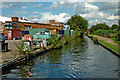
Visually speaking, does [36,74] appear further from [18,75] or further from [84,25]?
[84,25]

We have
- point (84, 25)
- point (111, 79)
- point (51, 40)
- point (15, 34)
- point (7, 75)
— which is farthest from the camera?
point (84, 25)

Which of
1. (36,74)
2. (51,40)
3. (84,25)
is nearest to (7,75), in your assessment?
(36,74)

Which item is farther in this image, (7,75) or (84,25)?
(84,25)

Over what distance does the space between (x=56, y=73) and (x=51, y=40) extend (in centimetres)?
1192

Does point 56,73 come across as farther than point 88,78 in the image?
Yes

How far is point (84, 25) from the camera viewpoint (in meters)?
71.1

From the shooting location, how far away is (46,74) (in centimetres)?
787

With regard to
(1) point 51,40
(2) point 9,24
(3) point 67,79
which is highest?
(2) point 9,24

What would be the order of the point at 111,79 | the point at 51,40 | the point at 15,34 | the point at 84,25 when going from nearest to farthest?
the point at 111,79, the point at 51,40, the point at 15,34, the point at 84,25

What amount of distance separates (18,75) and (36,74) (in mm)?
884

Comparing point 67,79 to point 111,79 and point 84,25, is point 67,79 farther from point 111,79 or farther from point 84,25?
point 84,25

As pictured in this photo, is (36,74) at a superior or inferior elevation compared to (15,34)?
inferior

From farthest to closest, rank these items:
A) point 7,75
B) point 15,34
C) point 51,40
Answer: point 15,34 < point 51,40 < point 7,75

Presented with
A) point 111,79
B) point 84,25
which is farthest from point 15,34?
point 84,25
